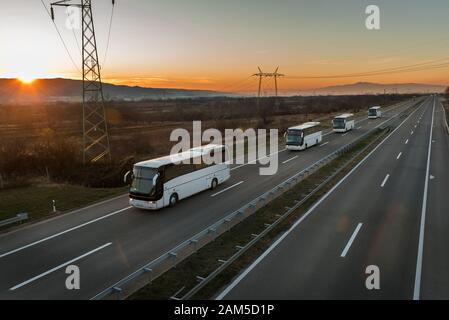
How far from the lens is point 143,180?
1898 centimetres

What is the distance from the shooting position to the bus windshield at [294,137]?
39.2 m

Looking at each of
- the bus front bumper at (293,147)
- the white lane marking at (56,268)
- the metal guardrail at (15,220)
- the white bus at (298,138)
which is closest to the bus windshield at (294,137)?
the white bus at (298,138)

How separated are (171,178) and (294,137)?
23079mm

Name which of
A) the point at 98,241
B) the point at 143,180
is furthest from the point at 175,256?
the point at 143,180

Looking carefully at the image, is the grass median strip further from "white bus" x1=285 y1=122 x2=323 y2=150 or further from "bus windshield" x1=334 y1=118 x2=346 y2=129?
"bus windshield" x1=334 y1=118 x2=346 y2=129

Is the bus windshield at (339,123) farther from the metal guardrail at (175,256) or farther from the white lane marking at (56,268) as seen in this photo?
the white lane marking at (56,268)

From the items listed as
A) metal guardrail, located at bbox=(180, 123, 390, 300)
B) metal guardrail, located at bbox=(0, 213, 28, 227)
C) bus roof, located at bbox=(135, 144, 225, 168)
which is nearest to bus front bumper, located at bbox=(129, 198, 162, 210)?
bus roof, located at bbox=(135, 144, 225, 168)


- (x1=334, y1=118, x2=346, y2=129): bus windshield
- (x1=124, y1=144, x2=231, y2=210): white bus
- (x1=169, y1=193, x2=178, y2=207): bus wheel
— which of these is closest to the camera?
(x1=124, y1=144, x2=231, y2=210): white bus

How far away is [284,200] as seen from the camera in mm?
20328

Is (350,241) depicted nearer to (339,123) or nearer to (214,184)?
(214,184)

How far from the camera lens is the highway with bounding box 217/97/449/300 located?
10711 millimetres

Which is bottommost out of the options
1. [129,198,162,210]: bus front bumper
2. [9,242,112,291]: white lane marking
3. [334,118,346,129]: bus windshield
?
[9,242,112,291]: white lane marking

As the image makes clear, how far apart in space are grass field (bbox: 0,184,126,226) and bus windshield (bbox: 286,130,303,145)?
2213cm

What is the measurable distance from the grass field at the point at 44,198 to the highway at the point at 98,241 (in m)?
1.14
